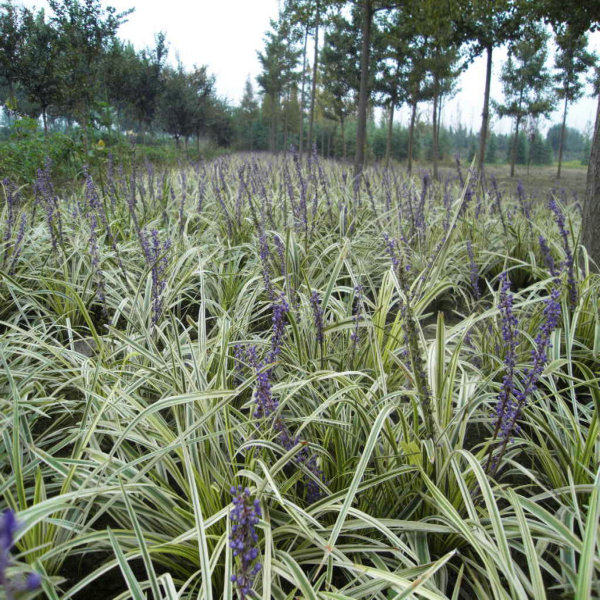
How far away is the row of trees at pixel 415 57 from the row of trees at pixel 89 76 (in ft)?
13.3

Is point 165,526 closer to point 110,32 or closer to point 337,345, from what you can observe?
point 337,345

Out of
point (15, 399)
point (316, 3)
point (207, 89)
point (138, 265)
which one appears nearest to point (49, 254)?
point (138, 265)

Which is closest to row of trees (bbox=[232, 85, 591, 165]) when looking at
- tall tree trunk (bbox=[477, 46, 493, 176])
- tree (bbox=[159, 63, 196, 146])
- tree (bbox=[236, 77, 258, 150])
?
tree (bbox=[236, 77, 258, 150])

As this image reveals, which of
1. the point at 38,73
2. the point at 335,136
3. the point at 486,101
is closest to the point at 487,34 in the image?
the point at 486,101

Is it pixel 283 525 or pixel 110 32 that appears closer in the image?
pixel 283 525

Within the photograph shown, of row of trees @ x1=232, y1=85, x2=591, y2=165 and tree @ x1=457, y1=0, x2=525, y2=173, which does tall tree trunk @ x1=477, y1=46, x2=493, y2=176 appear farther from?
row of trees @ x1=232, y1=85, x2=591, y2=165

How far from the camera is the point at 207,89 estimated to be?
23.6m

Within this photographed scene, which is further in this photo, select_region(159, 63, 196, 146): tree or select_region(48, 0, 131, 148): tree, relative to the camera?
select_region(159, 63, 196, 146): tree

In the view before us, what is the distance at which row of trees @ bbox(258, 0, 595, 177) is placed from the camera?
7.76m

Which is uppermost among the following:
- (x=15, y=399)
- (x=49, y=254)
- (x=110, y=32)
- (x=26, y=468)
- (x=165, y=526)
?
(x=110, y=32)

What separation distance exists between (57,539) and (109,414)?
16.0 inches

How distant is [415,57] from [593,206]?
1217 cm

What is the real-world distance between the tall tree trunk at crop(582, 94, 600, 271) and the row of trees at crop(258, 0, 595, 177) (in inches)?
197

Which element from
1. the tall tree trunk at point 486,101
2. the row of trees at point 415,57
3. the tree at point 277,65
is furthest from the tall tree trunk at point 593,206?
the tree at point 277,65
